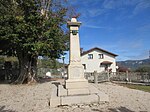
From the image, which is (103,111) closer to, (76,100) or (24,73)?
(76,100)

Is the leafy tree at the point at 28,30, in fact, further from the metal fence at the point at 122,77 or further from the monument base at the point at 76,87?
the metal fence at the point at 122,77

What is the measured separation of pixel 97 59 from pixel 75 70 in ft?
126

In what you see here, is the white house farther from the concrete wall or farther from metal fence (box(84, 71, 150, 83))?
metal fence (box(84, 71, 150, 83))

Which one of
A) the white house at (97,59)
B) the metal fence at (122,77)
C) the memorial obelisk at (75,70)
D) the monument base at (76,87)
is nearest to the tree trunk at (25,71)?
the metal fence at (122,77)

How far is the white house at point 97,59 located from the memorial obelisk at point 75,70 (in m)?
37.5

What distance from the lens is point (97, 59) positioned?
47.5m

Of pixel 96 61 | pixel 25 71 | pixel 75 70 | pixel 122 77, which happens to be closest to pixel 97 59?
pixel 96 61

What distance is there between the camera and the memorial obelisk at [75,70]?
9102 millimetres

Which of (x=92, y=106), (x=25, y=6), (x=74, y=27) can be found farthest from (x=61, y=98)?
(x=25, y=6)

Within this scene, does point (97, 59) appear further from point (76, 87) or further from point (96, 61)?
point (76, 87)

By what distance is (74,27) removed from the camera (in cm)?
1006

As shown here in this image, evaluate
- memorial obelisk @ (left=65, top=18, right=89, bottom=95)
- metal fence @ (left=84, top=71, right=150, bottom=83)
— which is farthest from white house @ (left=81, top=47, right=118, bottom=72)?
memorial obelisk @ (left=65, top=18, right=89, bottom=95)

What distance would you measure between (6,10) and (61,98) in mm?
11548

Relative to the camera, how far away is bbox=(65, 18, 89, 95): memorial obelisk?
29.9 ft
